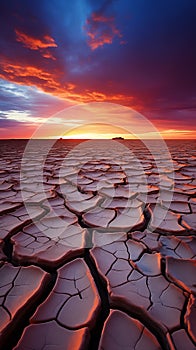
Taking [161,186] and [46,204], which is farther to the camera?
[161,186]

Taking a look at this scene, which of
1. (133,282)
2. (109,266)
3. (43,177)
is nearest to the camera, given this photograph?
(133,282)

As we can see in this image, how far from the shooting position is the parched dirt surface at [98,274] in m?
0.69

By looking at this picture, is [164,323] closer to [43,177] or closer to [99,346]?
[99,346]

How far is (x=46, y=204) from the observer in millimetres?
1834

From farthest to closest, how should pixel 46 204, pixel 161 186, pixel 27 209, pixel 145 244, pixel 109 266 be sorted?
pixel 161 186
pixel 46 204
pixel 27 209
pixel 145 244
pixel 109 266

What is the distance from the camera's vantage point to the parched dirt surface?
69 cm

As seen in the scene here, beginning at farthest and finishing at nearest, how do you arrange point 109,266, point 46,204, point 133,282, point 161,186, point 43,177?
1. point 43,177
2. point 161,186
3. point 46,204
4. point 109,266
5. point 133,282

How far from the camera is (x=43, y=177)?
2918mm

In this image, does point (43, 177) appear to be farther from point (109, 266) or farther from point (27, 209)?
point (109, 266)

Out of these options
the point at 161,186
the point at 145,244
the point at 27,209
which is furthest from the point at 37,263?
the point at 161,186

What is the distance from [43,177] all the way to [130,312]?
2406 mm

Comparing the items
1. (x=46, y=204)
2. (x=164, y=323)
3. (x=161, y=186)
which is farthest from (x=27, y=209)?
(x=161, y=186)

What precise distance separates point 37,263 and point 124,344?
562 millimetres

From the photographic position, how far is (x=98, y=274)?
0.96 meters
